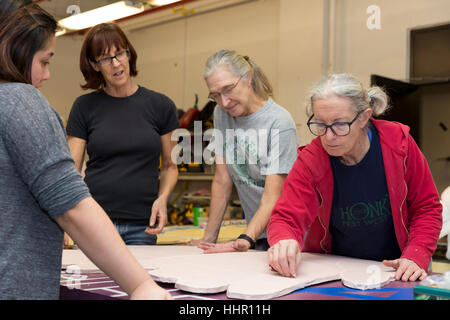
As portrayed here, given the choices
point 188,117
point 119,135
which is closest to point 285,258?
point 119,135

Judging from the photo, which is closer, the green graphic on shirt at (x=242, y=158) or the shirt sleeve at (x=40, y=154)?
the shirt sleeve at (x=40, y=154)

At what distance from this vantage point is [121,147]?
5.55 ft

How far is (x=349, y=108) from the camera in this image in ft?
4.30

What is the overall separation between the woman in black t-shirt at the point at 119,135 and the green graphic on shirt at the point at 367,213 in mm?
695

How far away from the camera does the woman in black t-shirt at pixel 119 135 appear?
5.57ft

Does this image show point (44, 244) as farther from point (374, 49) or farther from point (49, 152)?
point (374, 49)

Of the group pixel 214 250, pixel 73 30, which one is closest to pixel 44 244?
pixel 214 250

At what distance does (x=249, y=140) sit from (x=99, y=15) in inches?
64.4

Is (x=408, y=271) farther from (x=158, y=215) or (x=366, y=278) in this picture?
(x=158, y=215)

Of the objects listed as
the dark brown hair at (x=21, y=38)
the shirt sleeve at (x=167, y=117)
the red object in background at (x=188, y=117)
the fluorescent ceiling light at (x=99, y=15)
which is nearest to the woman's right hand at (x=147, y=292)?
the dark brown hair at (x=21, y=38)

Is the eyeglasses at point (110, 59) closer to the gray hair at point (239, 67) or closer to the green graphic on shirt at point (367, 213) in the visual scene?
the gray hair at point (239, 67)

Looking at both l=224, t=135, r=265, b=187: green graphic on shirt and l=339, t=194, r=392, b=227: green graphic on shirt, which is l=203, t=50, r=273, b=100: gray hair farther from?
l=339, t=194, r=392, b=227: green graphic on shirt

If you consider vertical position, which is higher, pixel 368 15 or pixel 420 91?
pixel 368 15
